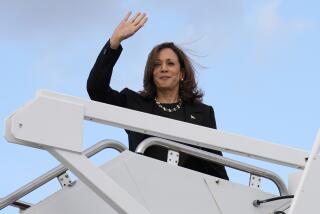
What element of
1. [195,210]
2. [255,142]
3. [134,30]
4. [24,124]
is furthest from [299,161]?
[24,124]

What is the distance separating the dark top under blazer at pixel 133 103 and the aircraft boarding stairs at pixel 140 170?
35 centimetres

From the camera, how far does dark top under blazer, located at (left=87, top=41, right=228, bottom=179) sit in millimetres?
5133

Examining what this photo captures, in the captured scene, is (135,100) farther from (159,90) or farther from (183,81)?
(183,81)

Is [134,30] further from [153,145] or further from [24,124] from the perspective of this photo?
[24,124]

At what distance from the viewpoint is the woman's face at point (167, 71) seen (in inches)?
226

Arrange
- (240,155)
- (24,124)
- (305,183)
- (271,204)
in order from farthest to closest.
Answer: (271,204)
(240,155)
(305,183)
(24,124)

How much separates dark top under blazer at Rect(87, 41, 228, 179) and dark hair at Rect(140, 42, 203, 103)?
0.09 m

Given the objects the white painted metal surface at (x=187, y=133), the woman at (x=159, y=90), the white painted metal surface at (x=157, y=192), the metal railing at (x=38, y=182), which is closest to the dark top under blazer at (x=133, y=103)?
the woman at (x=159, y=90)

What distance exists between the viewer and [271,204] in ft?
16.0

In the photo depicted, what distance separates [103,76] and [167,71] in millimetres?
742

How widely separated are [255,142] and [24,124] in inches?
55.3

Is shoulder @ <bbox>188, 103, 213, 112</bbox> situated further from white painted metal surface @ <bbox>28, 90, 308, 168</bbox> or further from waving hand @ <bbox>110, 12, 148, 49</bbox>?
white painted metal surface @ <bbox>28, 90, 308, 168</bbox>

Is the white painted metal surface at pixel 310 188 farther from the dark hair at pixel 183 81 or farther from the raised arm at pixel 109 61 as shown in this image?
the dark hair at pixel 183 81

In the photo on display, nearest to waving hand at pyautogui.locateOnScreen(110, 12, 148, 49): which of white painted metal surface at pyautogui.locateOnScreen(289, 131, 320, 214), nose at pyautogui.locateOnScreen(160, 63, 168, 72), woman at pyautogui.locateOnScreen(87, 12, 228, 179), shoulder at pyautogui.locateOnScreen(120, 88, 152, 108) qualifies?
woman at pyautogui.locateOnScreen(87, 12, 228, 179)
